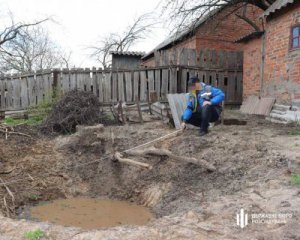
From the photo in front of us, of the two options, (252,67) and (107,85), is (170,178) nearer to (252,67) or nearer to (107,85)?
(107,85)

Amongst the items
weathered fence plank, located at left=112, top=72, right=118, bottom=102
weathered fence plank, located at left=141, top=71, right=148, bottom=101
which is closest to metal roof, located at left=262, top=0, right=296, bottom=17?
weathered fence plank, located at left=141, top=71, right=148, bottom=101

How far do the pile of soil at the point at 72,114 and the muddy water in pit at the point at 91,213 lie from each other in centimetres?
281

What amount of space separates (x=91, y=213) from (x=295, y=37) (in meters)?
6.87

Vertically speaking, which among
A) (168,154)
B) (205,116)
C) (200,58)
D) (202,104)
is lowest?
(168,154)

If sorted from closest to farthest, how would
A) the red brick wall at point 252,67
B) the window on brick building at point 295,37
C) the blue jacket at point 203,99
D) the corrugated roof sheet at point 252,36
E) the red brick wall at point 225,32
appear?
the blue jacket at point 203,99 → the window on brick building at point 295,37 → the corrugated roof sheet at point 252,36 → the red brick wall at point 252,67 → the red brick wall at point 225,32

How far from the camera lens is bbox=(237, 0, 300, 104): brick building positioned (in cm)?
806

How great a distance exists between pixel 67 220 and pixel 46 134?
377 cm

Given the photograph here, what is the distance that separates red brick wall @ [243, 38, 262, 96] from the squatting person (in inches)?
166

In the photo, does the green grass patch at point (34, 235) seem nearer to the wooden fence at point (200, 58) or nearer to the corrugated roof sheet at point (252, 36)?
the wooden fence at point (200, 58)

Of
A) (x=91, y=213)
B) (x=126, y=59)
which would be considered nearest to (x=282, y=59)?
(x=91, y=213)

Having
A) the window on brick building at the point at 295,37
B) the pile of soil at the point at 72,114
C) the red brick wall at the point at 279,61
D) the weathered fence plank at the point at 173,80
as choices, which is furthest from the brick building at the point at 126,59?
the window on brick building at the point at 295,37

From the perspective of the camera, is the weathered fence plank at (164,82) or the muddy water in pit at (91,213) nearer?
the muddy water in pit at (91,213)

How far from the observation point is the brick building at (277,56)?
8.06m

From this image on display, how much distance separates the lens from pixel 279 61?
8.73 metres
